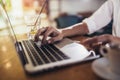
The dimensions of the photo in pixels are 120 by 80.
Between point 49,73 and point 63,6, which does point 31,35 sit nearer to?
point 49,73

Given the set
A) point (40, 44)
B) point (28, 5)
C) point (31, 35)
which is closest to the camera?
point (40, 44)

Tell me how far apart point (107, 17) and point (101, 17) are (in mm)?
47

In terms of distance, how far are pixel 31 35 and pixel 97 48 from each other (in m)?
0.46

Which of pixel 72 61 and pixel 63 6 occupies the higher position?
pixel 72 61

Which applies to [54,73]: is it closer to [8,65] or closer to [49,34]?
[8,65]

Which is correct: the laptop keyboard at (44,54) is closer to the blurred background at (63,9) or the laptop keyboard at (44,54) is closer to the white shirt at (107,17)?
the white shirt at (107,17)

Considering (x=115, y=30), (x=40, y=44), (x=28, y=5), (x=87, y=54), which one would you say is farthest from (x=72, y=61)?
(x=28, y=5)

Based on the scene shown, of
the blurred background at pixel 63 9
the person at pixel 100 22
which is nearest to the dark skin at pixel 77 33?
the person at pixel 100 22

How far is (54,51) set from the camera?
0.70m

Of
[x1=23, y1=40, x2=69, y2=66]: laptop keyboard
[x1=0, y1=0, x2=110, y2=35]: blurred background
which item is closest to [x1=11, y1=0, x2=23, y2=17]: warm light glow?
[x1=0, y1=0, x2=110, y2=35]: blurred background

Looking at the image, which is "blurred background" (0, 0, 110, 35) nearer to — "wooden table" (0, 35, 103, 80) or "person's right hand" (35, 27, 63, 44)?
"person's right hand" (35, 27, 63, 44)

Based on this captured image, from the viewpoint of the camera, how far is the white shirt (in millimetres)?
1190

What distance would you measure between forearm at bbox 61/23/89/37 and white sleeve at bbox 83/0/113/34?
0.14 ft

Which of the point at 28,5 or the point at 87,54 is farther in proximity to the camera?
the point at 28,5
